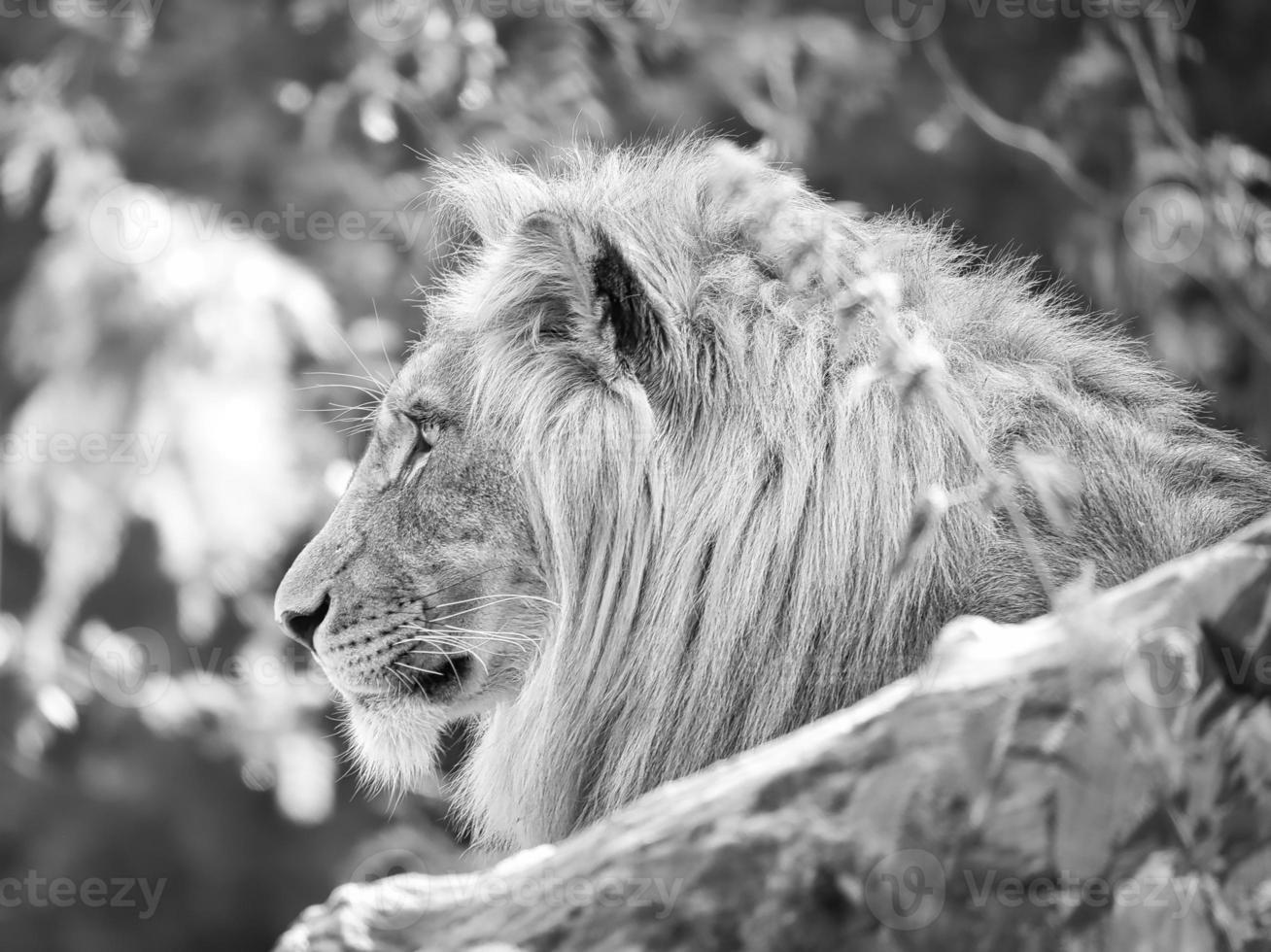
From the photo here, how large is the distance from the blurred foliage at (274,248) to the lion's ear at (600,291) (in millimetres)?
2603

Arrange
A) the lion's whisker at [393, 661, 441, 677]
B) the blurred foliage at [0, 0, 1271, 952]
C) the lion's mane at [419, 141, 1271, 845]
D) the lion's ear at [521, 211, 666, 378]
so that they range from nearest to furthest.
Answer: the lion's mane at [419, 141, 1271, 845] → the lion's ear at [521, 211, 666, 378] → the lion's whisker at [393, 661, 441, 677] → the blurred foliage at [0, 0, 1271, 952]

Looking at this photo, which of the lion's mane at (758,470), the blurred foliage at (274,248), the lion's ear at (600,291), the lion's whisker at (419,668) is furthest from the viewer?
the blurred foliage at (274,248)

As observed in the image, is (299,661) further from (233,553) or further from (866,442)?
(866,442)

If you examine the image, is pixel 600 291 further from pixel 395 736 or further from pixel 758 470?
pixel 395 736

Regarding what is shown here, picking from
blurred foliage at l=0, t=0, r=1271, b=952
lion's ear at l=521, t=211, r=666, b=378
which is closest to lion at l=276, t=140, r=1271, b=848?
lion's ear at l=521, t=211, r=666, b=378

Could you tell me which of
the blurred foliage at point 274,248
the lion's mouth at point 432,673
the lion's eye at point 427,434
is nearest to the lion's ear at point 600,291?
the lion's eye at point 427,434

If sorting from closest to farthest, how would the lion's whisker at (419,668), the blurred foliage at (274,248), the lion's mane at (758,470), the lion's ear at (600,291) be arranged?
the lion's mane at (758,470)
the lion's ear at (600,291)
the lion's whisker at (419,668)
the blurred foliage at (274,248)

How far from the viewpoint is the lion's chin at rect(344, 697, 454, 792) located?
293 cm

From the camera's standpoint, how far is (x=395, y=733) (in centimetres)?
296

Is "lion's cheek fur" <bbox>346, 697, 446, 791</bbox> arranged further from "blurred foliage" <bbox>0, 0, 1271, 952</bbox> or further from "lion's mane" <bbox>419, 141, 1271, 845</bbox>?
"blurred foliage" <bbox>0, 0, 1271, 952</bbox>

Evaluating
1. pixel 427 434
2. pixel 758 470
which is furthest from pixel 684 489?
pixel 427 434

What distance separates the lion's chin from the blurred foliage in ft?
6.33

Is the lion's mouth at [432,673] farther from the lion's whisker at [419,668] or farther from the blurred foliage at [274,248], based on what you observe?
the blurred foliage at [274,248]

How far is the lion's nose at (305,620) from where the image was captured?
288 cm
